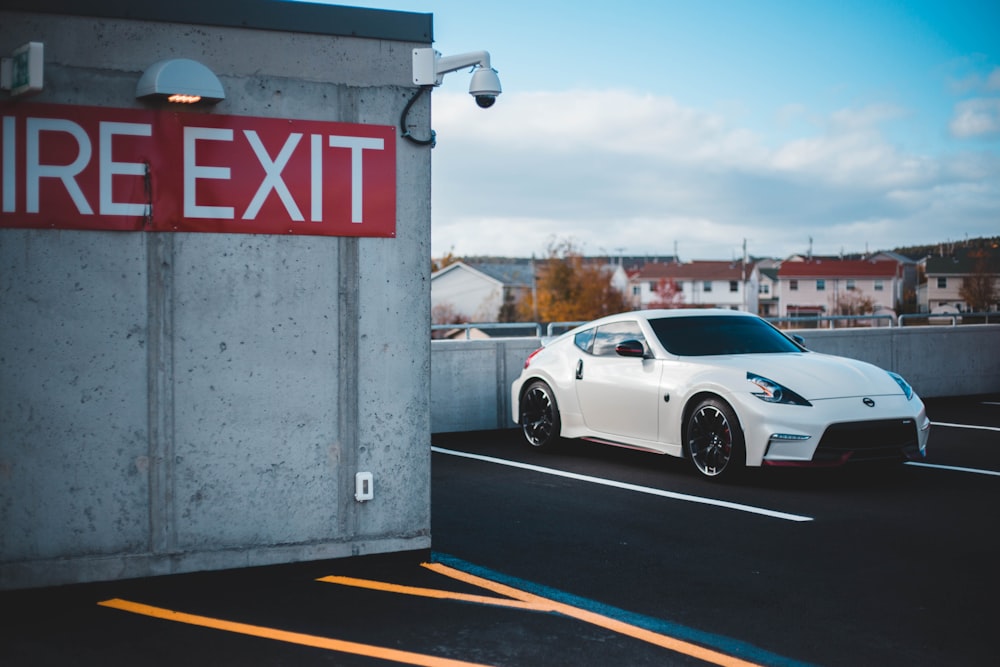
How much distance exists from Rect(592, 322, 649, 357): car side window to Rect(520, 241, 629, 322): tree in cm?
6905

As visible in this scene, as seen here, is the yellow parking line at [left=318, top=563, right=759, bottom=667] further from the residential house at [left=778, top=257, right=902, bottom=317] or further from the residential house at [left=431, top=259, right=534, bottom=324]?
the residential house at [left=778, top=257, right=902, bottom=317]

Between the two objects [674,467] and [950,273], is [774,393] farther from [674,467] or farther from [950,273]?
[950,273]

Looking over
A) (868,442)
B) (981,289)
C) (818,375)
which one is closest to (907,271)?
(981,289)

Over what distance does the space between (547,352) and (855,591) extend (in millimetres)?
6259

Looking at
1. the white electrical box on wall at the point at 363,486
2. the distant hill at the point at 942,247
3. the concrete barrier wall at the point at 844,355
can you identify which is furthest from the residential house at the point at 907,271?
the white electrical box on wall at the point at 363,486

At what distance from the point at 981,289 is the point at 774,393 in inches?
2841

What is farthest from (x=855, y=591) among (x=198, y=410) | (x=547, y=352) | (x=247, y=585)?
(x=547, y=352)

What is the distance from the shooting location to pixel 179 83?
19.1 ft

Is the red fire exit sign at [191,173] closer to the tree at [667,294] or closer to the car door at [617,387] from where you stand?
the car door at [617,387]

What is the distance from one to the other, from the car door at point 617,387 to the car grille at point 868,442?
1.76 meters

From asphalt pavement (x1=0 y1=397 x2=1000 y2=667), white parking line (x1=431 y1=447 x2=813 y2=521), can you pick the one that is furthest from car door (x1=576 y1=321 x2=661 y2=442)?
asphalt pavement (x1=0 y1=397 x2=1000 y2=667)

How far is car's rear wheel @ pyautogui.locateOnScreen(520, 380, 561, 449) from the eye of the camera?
11.5 m

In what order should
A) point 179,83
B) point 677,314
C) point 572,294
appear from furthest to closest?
point 572,294, point 677,314, point 179,83

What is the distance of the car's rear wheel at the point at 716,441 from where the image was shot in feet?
29.9
